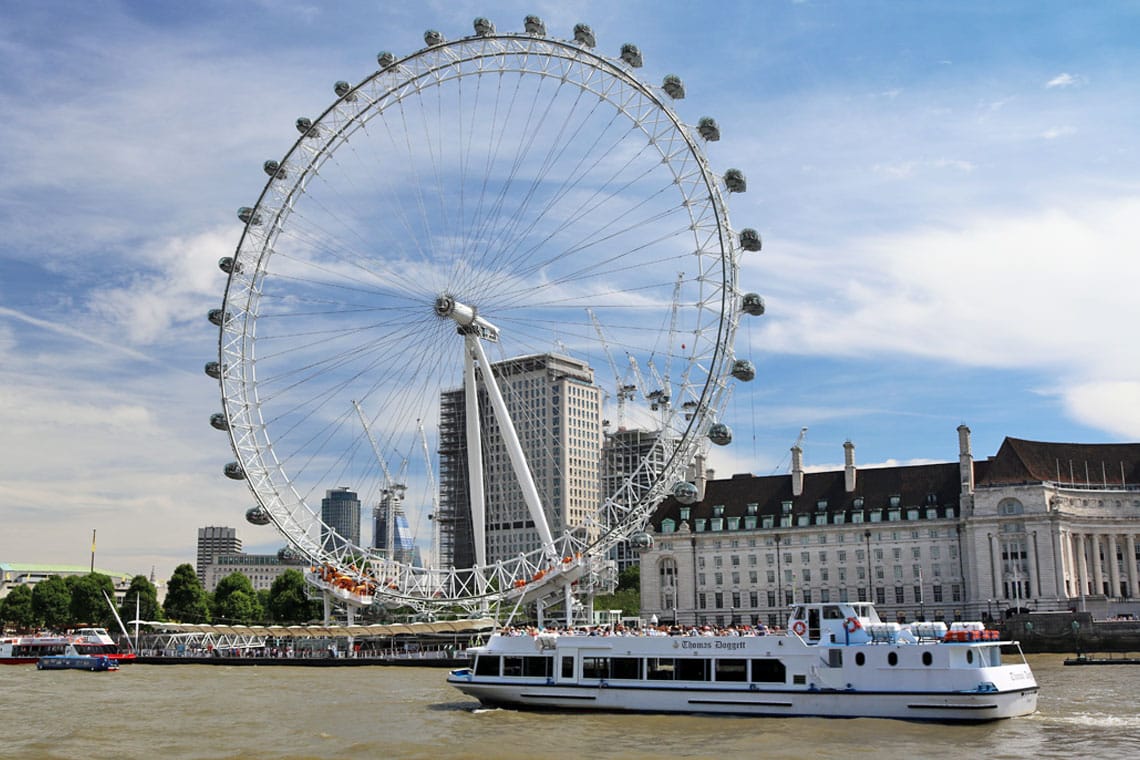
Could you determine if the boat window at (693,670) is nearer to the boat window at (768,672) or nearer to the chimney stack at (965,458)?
the boat window at (768,672)

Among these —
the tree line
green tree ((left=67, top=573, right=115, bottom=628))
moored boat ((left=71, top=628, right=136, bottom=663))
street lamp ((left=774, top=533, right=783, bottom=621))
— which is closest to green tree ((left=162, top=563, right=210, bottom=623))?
the tree line

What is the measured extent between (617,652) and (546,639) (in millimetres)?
3532

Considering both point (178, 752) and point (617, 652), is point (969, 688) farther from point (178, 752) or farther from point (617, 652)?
point (178, 752)

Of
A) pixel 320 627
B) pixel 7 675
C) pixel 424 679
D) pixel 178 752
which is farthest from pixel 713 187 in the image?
pixel 7 675

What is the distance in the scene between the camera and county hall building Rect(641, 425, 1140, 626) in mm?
111062

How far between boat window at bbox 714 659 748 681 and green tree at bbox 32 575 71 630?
124 meters

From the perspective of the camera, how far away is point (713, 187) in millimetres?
69500

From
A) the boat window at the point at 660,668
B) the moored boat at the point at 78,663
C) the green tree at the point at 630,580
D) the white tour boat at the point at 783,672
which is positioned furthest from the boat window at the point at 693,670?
the green tree at the point at 630,580

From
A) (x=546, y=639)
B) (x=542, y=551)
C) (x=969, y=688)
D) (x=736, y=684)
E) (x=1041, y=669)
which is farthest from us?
(x=542, y=551)

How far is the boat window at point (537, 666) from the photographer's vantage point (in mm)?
50844

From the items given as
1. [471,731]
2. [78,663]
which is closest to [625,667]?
[471,731]

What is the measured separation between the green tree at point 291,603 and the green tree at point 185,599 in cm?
1004

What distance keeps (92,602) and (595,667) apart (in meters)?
112

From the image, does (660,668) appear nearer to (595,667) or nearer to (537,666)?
(595,667)
